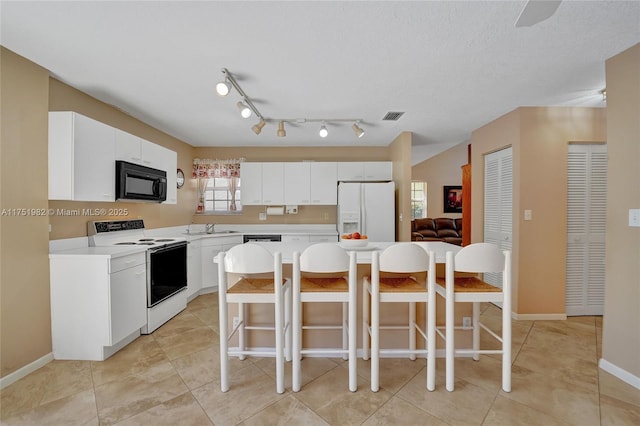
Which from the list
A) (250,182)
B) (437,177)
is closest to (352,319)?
(250,182)

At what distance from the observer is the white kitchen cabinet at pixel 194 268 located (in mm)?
3551

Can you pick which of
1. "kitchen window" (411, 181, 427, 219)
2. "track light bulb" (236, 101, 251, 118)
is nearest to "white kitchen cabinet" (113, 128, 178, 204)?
"track light bulb" (236, 101, 251, 118)

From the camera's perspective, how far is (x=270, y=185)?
14.9 ft

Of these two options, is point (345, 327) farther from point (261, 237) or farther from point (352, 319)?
point (261, 237)

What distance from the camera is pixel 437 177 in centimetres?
784

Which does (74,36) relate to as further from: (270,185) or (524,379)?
(524,379)

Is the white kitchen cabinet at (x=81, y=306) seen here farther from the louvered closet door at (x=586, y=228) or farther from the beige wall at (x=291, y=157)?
the louvered closet door at (x=586, y=228)

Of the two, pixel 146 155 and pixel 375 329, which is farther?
pixel 146 155

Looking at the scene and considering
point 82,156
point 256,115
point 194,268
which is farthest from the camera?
point 194,268

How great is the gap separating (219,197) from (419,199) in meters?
5.67

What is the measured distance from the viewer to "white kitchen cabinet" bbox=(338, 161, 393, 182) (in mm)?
4523

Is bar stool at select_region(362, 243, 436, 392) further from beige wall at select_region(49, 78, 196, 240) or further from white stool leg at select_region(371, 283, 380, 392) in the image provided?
beige wall at select_region(49, 78, 196, 240)

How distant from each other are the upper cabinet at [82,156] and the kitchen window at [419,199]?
7036 mm

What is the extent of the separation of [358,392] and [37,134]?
310cm
